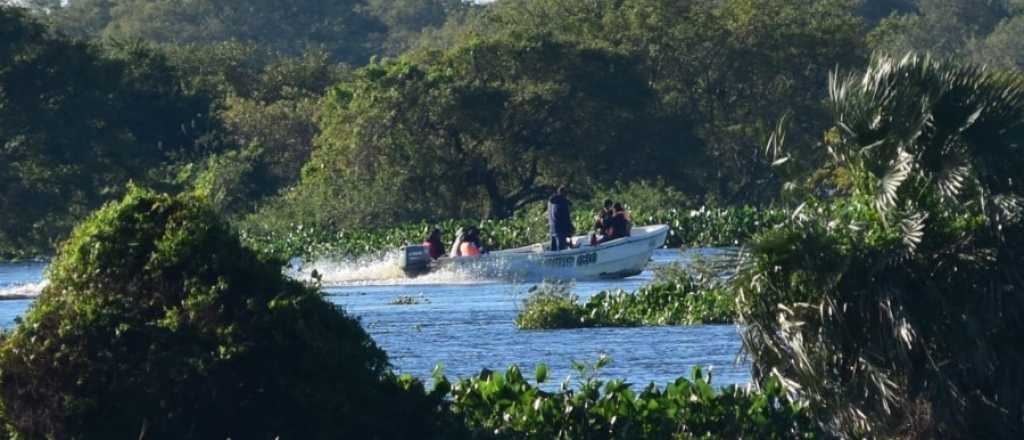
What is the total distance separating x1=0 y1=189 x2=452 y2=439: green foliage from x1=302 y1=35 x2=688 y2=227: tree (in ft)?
139

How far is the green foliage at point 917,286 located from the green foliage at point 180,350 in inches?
90.8

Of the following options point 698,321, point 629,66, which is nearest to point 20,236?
point 698,321

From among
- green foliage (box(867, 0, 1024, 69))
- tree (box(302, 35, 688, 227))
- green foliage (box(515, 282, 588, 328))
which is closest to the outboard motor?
green foliage (box(515, 282, 588, 328))

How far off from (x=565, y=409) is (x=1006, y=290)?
2485 mm

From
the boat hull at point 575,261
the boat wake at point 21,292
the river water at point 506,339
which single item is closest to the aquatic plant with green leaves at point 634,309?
the river water at point 506,339

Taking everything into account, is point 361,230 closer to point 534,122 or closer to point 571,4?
point 534,122

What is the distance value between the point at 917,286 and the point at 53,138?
94.8 ft

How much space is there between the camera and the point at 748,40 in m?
58.9

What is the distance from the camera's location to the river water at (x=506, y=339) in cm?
1797

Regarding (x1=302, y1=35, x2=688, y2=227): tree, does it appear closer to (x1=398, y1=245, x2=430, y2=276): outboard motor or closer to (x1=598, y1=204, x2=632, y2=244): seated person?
(x1=398, y1=245, x2=430, y2=276): outboard motor

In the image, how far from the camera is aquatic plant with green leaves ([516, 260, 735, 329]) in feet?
74.1

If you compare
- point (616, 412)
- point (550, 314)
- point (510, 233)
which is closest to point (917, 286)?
point (616, 412)

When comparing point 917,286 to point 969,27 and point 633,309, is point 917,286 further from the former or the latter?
point 969,27

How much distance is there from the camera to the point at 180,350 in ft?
31.7
